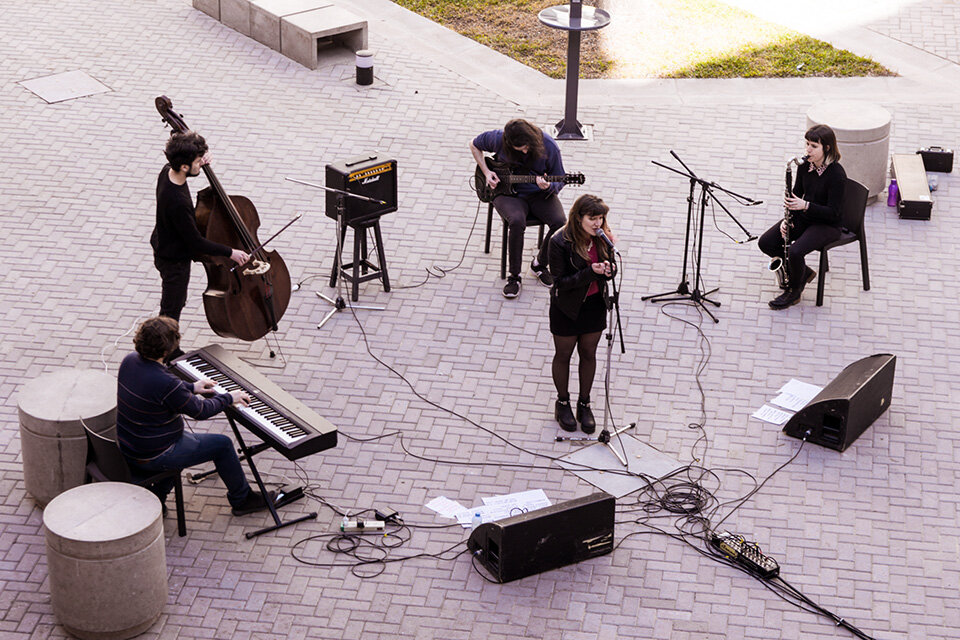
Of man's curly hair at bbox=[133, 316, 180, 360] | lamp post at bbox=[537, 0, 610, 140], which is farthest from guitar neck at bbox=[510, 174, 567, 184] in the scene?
man's curly hair at bbox=[133, 316, 180, 360]

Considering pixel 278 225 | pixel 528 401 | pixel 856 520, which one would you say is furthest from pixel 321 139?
pixel 856 520

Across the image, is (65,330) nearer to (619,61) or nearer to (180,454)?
(180,454)

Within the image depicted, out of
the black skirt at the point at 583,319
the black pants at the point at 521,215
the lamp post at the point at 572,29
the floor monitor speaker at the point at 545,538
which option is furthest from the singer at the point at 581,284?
the lamp post at the point at 572,29

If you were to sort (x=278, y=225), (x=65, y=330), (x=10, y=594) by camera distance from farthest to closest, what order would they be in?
(x=278, y=225) → (x=65, y=330) → (x=10, y=594)

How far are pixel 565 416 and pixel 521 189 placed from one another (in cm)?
240

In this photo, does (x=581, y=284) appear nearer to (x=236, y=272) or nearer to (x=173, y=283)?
(x=236, y=272)

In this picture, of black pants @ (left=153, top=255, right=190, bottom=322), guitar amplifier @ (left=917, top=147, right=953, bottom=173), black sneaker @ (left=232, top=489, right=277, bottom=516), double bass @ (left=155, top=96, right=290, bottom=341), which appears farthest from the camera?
guitar amplifier @ (left=917, top=147, right=953, bottom=173)

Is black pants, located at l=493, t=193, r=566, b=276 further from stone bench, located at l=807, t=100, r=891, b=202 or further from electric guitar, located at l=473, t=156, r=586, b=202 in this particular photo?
stone bench, located at l=807, t=100, r=891, b=202

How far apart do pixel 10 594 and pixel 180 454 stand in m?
1.30

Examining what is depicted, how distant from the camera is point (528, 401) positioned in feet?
31.7

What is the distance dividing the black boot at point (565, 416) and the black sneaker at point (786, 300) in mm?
2428

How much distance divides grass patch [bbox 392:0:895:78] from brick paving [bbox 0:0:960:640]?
0.61m

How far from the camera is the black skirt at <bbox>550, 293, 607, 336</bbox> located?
29.3 feet

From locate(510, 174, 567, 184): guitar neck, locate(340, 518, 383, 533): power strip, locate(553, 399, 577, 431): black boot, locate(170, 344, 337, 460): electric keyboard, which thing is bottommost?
locate(340, 518, 383, 533): power strip
